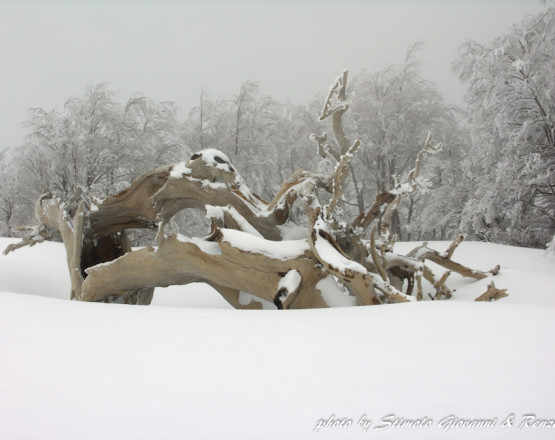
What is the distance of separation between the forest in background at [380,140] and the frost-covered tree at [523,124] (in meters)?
0.03

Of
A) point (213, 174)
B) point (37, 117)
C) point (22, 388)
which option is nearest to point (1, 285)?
point (213, 174)

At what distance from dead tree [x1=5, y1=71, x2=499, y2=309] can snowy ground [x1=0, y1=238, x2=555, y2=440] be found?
1143 mm

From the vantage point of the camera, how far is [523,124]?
7.55 metres

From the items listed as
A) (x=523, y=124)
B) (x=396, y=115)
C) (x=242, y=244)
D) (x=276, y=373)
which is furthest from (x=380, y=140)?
(x=276, y=373)

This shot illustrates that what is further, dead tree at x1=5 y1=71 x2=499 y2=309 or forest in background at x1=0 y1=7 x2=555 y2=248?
forest in background at x1=0 y1=7 x2=555 y2=248

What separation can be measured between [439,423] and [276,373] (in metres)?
0.56

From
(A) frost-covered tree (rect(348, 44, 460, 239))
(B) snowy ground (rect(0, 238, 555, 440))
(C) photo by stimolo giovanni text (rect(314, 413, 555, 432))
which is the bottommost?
(B) snowy ground (rect(0, 238, 555, 440))

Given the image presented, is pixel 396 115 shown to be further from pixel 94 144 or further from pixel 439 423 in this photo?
pixel 439 423

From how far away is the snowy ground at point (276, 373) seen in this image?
3.59 feet

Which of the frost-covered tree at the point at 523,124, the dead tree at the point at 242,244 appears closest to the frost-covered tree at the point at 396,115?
the frost-covered tree at the point at 523,124

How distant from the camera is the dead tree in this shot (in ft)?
11.7

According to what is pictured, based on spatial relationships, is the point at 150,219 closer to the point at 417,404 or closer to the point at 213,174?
the point at 213,174

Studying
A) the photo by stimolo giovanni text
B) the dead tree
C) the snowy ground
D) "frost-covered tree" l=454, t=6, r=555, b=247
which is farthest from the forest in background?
the photo by stimolo giovanni text

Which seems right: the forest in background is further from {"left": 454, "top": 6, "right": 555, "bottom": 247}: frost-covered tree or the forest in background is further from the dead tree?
the dead tree
